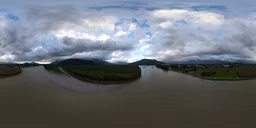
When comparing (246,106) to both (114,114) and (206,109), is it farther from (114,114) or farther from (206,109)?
(114,114)

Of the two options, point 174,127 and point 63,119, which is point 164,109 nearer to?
point 174,127

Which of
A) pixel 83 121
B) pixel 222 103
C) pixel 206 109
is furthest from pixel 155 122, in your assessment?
pixel 222 103

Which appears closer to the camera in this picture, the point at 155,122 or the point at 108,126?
the point at 108,126

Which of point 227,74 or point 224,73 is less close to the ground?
point 224,73

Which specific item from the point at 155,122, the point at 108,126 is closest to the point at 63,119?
the point at 108,126

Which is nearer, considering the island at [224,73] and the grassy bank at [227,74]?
the grassy bank at [227,74]

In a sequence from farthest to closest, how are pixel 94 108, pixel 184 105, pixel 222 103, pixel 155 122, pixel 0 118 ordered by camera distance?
pixel 222 103 < pixel 184 105 < pixel 94 108 < pixel 0 118 < pixel 155 122

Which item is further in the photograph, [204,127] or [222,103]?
[222,103]

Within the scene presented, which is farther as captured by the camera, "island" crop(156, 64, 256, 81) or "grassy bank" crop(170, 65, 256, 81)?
"island" crop(156, 64, 256, 81)

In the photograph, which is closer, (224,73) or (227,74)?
(227,74)

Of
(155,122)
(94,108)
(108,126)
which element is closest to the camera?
(108,126)
